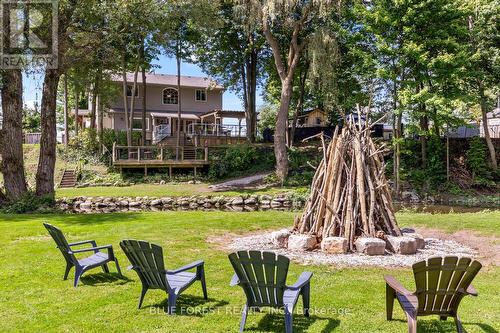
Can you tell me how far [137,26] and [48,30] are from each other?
5306 millimetres

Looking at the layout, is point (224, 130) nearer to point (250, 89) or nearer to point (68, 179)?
point (250, 89)

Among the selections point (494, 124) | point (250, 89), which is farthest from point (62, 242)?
point (494, 124)

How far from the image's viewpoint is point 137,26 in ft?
72.8

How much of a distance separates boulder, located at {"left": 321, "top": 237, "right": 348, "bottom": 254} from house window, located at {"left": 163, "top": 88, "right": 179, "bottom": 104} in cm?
3526

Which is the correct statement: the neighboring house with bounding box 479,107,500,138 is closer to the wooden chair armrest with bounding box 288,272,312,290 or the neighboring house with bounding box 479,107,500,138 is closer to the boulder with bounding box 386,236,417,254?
the boulder with bounding box 386,236,417,254

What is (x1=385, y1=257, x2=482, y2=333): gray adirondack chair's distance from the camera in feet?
14.1

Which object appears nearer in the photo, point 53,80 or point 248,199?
point 53,80

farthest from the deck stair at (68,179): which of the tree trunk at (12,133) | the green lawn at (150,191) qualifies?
the tree trunk at (12,133)

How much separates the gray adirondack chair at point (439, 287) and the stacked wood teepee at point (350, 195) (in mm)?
4027

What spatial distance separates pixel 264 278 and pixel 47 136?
55.5 feet

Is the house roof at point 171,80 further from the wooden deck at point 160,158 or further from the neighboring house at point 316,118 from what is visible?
the wooden deck at point 160,158

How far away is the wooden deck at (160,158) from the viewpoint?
93.2 feet

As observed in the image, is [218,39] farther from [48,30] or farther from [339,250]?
[339,250]

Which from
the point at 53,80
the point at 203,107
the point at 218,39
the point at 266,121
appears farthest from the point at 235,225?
the point at 266,121
